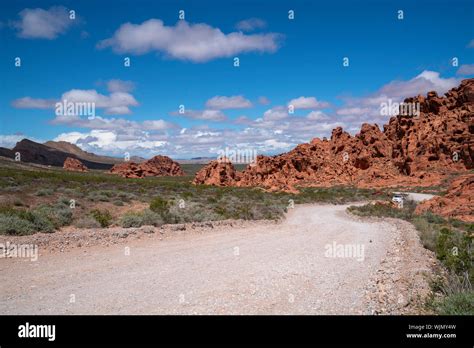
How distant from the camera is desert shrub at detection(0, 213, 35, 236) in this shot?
1166 centimetres

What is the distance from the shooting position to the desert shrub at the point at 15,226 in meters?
11.7

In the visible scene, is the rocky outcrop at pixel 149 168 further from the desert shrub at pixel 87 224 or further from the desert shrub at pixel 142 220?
the desert shrub at pixel 142 220

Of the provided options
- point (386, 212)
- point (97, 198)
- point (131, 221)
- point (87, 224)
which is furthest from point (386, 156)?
point (87, 224)

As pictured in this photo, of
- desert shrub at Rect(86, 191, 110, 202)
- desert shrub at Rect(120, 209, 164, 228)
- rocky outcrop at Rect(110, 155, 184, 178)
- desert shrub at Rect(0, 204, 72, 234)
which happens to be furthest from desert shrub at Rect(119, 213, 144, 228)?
rocky outcrop at Rect(110, 155, 184, 178)

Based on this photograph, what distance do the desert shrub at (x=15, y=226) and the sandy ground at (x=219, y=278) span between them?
258cm

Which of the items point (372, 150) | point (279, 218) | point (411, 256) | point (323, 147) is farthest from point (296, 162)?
point (411, 256)

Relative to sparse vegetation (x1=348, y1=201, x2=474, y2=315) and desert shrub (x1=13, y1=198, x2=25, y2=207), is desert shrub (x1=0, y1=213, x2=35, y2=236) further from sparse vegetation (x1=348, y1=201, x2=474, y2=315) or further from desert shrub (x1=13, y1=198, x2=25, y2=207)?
sparse vegetation (x1=348, y1=201, x2=474, y2=315)

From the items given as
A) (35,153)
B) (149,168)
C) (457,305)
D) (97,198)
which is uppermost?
(35,153)

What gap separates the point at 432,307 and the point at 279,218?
13.7m

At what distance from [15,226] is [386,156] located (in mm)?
68326

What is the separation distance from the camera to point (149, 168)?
388 ft

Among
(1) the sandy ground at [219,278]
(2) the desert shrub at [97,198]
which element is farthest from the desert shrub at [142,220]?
(2) the desert shrub at [97,198]

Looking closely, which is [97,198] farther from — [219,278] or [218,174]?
[218,174]
